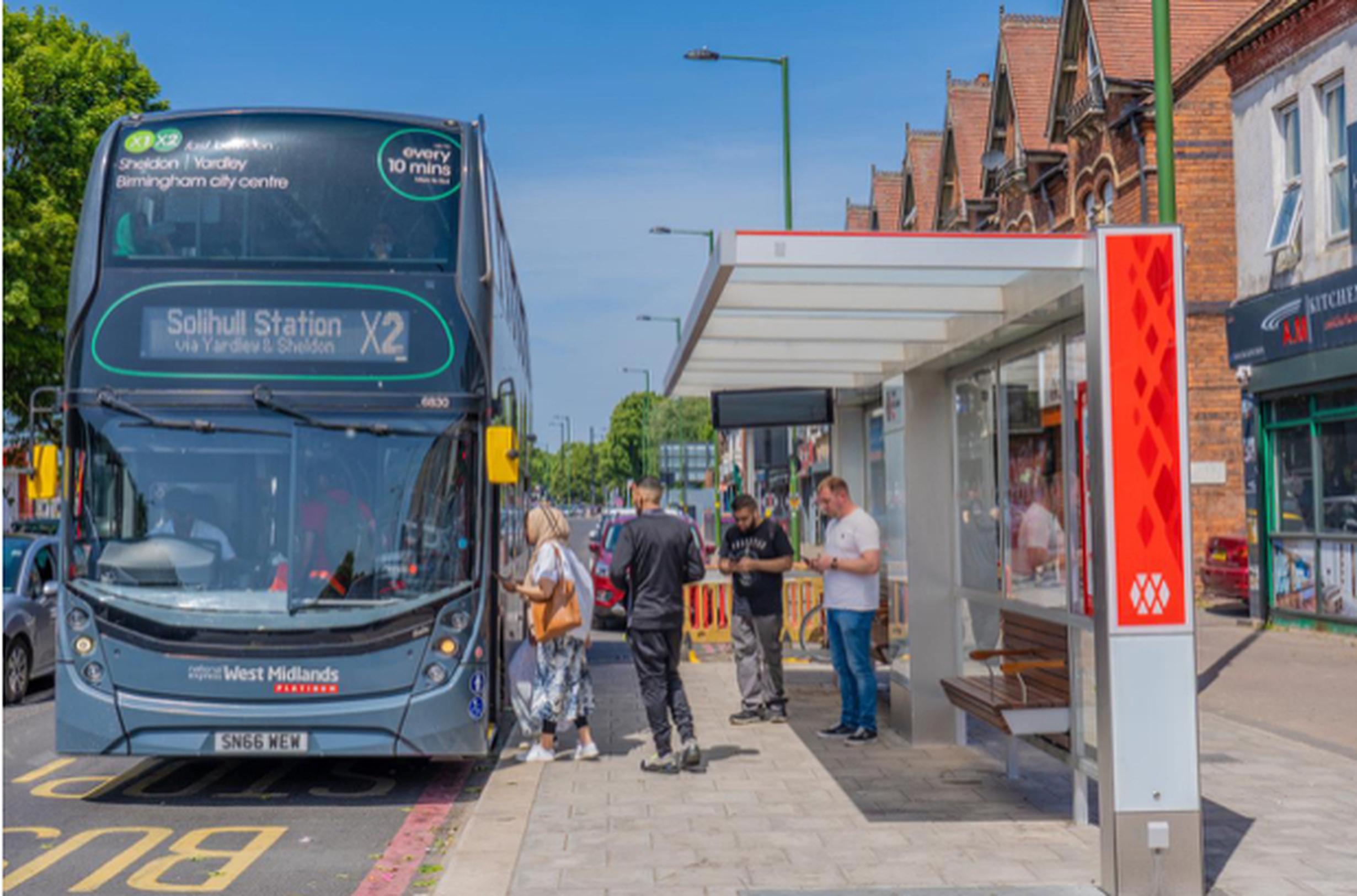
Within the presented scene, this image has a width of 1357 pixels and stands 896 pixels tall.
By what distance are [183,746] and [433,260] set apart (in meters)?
3.10

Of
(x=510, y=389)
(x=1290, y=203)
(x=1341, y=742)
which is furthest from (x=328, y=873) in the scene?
(x=1290, y=203)

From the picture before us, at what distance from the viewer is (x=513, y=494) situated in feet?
41.1

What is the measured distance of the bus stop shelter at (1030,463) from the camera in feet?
20.0

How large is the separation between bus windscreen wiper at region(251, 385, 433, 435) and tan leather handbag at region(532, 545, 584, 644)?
1432 millimetres

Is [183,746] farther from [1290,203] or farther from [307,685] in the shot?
[1290,203]

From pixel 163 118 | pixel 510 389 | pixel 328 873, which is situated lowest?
pixel 328 873

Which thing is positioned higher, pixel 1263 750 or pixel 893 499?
pixel 893 499

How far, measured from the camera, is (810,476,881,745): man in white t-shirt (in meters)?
10.0

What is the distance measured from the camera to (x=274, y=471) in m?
8.62

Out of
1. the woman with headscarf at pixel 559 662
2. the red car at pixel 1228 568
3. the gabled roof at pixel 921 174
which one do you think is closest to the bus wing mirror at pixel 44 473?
the woman with headscarf at pixel 559 662

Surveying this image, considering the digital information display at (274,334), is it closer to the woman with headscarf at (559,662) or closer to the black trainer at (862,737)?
the woman with headscarf at (559,662)

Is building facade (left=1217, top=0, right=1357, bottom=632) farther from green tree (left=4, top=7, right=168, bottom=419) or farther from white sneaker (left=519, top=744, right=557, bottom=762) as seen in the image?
green tree (left=4, top=7, right=168, bottom=419)

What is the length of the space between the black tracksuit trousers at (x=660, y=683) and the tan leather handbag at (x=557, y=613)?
1.65ft

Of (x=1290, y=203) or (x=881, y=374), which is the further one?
(x=1290, y=203)
